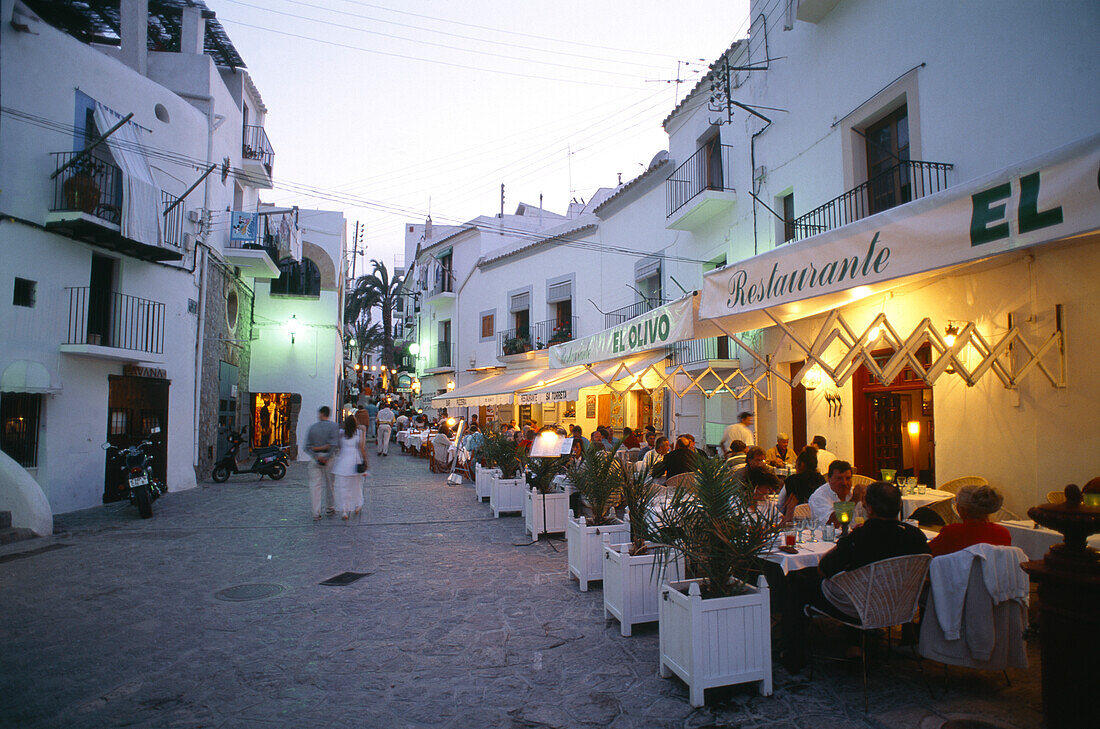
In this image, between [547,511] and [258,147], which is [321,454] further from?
[258,147]

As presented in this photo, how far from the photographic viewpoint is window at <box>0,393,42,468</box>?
9.57 m

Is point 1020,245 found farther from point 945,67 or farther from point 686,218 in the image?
point 686,218

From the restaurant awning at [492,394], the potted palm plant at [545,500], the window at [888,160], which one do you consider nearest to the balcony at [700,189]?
the window at [888,160]

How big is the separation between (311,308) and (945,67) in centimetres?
1884

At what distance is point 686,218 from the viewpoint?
14234mm

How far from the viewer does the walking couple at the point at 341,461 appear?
960cm

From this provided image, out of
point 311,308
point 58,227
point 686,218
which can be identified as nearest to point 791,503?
point 686,218

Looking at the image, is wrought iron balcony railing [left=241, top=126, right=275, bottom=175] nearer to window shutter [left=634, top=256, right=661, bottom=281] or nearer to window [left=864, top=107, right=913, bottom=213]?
window shutter [left=634, top=256, right=661, bottom=281]

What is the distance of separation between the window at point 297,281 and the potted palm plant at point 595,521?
16.9 metres

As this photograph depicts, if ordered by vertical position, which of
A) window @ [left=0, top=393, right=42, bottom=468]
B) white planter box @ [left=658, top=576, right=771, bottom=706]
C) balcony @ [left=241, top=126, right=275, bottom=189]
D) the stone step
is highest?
balcony @ [left=241, top=126, right=275, bottom=189]

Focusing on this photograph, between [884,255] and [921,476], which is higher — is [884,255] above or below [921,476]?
above

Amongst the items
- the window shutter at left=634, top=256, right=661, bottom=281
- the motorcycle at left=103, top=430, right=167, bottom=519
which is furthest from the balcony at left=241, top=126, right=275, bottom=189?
the window shutter at left=634, top=256, right=661, bottom=281

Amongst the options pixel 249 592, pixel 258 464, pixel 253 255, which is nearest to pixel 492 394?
pixel 258 464

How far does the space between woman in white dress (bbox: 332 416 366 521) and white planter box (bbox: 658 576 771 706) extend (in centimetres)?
688
